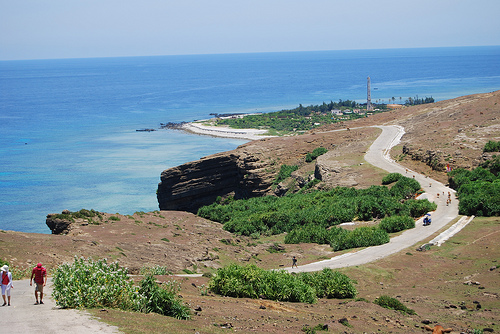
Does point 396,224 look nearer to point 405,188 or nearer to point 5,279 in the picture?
point 405,188

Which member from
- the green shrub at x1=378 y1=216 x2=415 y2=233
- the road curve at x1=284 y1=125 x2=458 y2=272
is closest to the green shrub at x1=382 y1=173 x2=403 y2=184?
the road curve at x1=284 y1=125 x2=458 y2=272

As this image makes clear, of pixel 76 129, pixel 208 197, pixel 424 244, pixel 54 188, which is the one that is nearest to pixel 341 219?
pixel 424 244

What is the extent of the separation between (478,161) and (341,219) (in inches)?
556

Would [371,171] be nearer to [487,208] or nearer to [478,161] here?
[478,161]

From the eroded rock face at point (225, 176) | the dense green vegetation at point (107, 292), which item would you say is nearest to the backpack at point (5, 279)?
the dense green vegetation at point (107, 292)

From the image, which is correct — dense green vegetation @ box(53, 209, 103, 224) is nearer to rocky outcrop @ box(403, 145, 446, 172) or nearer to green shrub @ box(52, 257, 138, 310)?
green shrub @ box(52, 257, 138, 310)

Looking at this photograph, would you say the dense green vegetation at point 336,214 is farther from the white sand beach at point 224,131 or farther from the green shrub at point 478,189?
the white sand beach at point 224,131

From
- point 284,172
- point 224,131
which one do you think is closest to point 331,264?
point 284,172

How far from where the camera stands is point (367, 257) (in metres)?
24.5

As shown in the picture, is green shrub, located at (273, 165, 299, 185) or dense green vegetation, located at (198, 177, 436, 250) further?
green shrub, located at (273, 165, 299, 185)

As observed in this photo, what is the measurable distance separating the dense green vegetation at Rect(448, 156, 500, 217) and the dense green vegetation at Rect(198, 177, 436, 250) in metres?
2.49

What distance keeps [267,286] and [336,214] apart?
16.9 metres

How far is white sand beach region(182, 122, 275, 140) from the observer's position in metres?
95.2

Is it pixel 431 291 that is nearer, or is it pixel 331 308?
pixel 331 308
